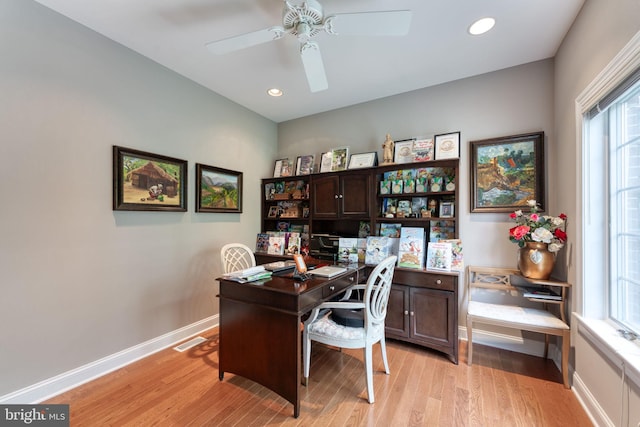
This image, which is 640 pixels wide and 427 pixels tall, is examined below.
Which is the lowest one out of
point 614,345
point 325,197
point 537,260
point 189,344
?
point 189,344

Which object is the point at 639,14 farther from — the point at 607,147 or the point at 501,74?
the point at 501,74

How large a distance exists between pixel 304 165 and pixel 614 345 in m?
3.13

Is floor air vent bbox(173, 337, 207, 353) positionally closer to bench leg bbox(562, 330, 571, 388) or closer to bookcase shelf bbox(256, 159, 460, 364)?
bookcase shelf bbox(256, 159, 460, 364)

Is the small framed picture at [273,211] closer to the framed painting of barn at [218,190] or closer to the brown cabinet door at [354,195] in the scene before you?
the framed painting of barn at [218,190]

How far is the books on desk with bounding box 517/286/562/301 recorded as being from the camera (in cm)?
212

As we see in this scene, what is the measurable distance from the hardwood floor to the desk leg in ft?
0.52

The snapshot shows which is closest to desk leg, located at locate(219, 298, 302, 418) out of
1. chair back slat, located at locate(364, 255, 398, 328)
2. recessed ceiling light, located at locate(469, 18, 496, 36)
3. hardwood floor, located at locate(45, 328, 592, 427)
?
hardwood floor, located at locate(45, 328, 592, 427)

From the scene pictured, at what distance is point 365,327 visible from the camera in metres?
1.80

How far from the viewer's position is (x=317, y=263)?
2520 mm

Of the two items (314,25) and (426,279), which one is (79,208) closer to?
(314,25)

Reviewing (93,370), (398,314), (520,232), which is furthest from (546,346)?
(93,370)

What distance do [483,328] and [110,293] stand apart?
3.48 meters

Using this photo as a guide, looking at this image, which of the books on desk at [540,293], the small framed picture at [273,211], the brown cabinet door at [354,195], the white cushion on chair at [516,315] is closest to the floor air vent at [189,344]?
the small framed picture at [273,211]

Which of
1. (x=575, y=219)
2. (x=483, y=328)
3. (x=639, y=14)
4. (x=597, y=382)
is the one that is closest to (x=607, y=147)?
(x=575, y=219)
